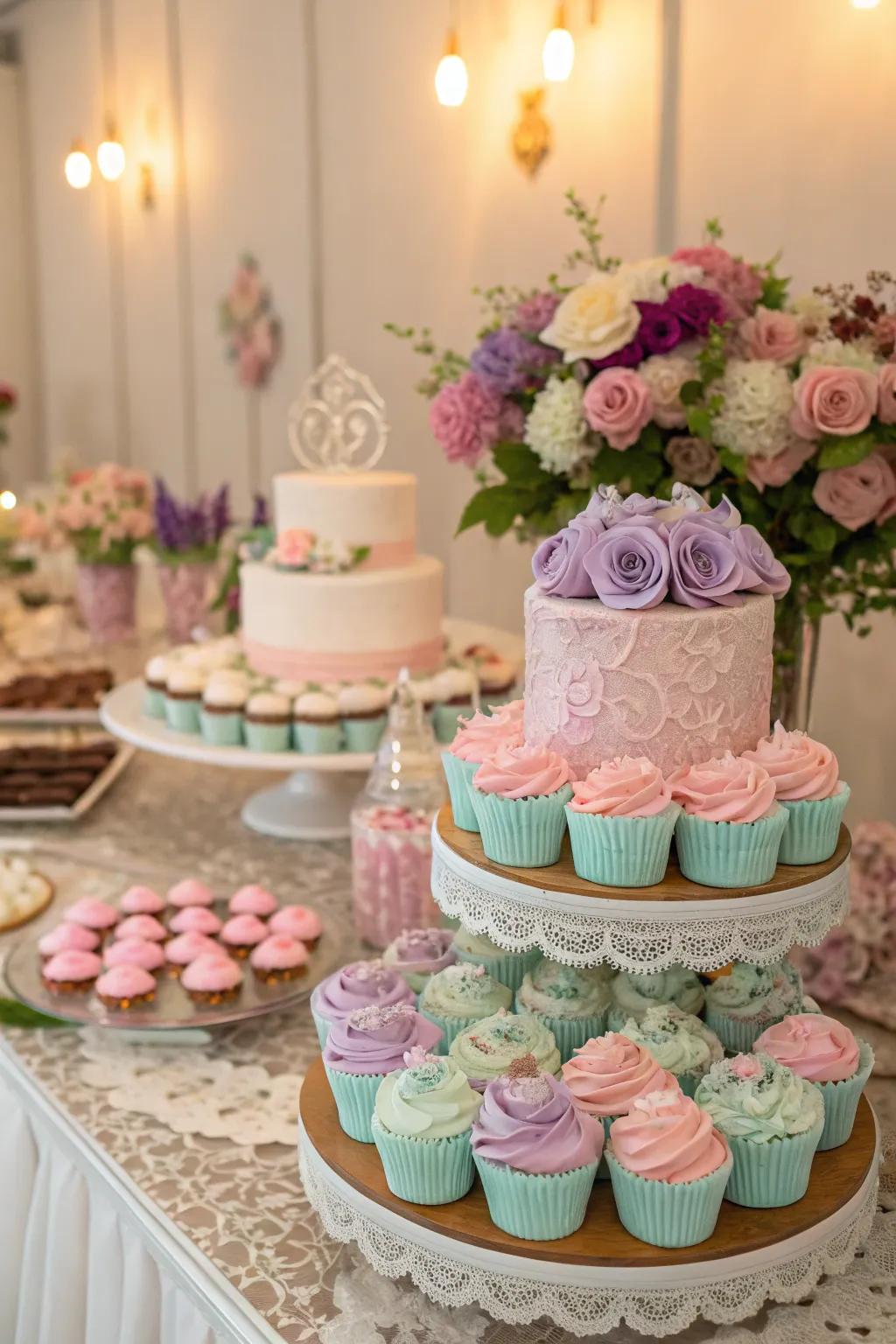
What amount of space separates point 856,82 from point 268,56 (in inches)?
121

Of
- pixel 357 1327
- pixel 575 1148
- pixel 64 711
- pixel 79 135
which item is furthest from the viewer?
pixel 79 135

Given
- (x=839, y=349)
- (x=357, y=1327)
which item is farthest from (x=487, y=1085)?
(x=839, y=349)

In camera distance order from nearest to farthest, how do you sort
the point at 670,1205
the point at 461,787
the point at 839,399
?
the point at 670,1205 < the point at 461,787 < the point at 839,399

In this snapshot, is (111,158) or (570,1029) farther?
(111,158)

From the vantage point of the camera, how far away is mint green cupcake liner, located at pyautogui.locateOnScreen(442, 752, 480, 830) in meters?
Result: 1.42

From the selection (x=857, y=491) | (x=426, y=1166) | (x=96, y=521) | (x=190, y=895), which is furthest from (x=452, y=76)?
(x=426, y=1166)

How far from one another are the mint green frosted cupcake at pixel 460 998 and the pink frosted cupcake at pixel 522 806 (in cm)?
23

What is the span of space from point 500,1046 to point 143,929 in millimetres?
883

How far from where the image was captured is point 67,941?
2.02m

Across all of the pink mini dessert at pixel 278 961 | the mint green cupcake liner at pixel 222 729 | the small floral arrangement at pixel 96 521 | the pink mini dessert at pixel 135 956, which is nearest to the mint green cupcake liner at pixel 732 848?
the pink mini dessert at pixel 278 961

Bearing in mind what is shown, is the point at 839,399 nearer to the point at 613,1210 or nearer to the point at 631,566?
the point at 631,566

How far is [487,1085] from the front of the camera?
1279 mm

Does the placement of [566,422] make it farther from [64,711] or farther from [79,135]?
[79,135]

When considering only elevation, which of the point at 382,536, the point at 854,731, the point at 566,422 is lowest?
the point at 854,731
